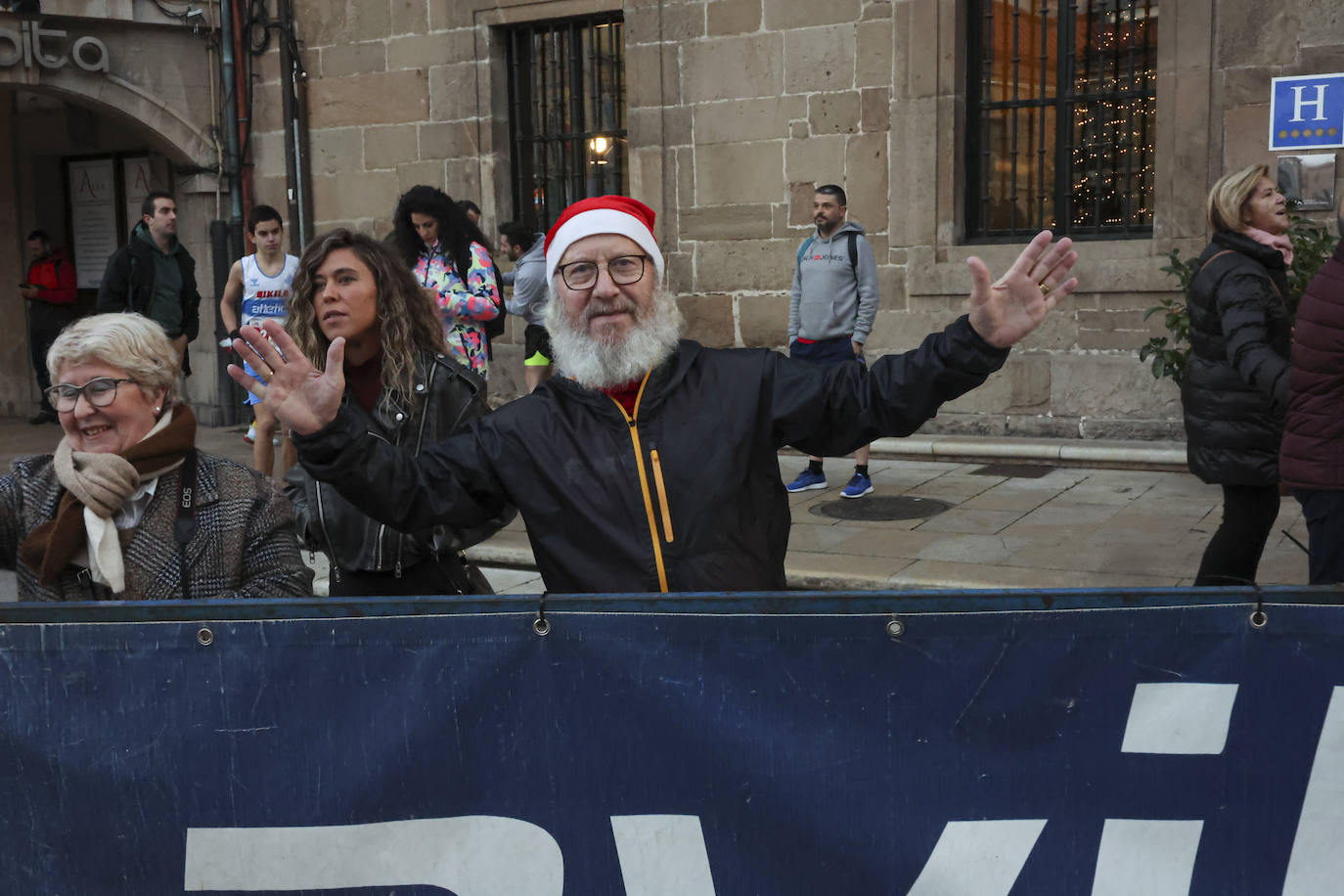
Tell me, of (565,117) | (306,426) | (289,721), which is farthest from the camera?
(565,117)

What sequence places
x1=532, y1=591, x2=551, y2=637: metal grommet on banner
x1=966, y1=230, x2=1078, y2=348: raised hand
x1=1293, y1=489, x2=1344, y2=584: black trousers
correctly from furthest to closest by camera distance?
1. x1=1293, y1=489, x2=1344, y2=584: black trousers
2. x1=966, y1=230, x2=1078, y2=348: raised hand
3. x1=532, y1=591, x2=551, y2=637: metal grommet on banner

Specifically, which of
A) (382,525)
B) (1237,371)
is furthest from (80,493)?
(1237,371)

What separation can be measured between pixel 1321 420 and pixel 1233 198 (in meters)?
Result: 1.39

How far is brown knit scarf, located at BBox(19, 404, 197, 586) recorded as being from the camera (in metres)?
2.78

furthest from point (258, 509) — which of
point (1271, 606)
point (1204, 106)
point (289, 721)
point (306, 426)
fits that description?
point (1204, 106)

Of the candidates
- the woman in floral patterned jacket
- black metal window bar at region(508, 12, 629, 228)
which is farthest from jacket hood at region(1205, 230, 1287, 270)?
black metal window bar at region(508, 12, 629, 228)

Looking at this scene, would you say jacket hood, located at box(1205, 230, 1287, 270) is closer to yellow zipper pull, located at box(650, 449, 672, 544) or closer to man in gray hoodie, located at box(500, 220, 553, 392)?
yellow zipper pull, located at box(650, 449, 672, 544)

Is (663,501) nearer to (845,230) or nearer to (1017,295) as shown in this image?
(1017,295)

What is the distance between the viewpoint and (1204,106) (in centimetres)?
946

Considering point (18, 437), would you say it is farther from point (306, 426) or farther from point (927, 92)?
point (306, 426)

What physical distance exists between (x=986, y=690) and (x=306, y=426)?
1.27m

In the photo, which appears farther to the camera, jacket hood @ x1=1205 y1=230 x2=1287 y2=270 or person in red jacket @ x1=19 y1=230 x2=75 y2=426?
person in red jacket @ x1=19 y1=230 x2=75 y2=426

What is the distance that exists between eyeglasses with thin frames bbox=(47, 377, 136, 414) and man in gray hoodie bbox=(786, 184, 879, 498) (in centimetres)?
636

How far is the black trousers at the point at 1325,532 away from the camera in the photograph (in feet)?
13.8
